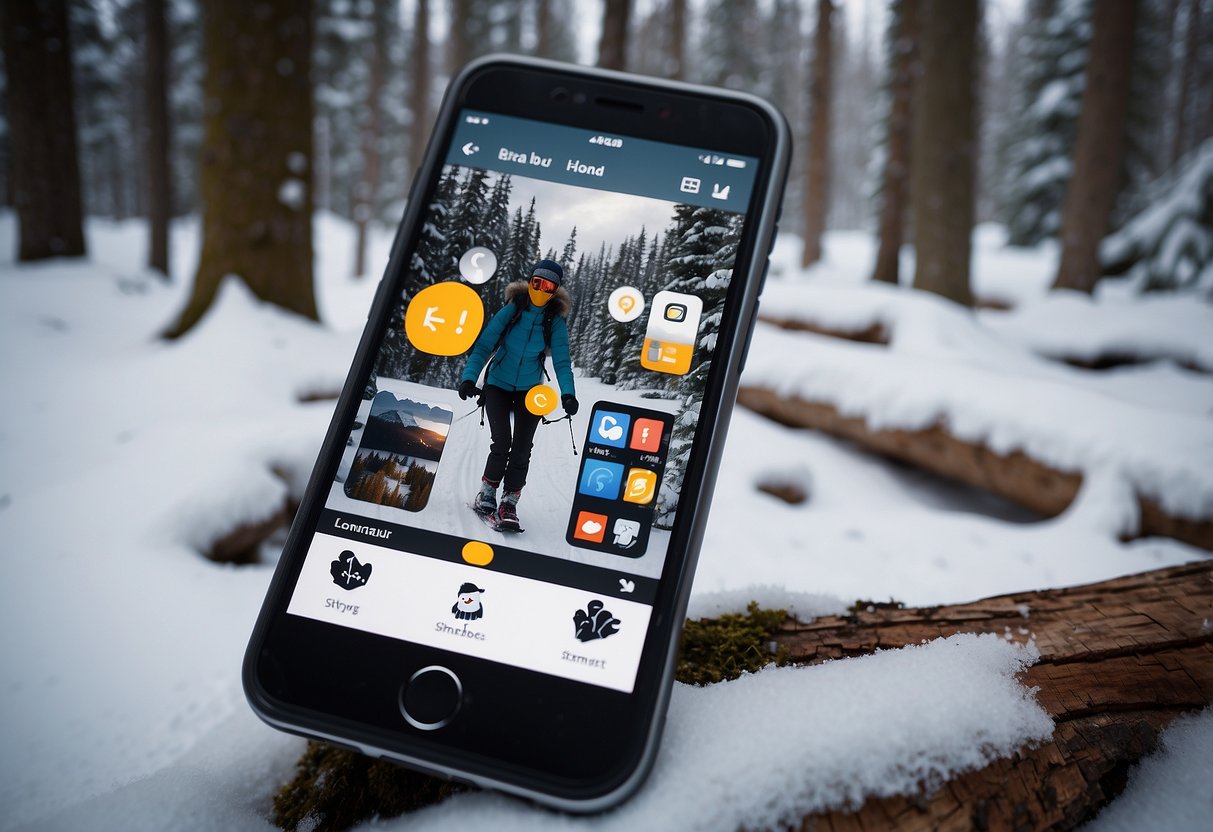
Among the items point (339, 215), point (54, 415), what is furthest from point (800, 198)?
point (54, 415)

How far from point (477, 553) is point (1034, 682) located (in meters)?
0.90

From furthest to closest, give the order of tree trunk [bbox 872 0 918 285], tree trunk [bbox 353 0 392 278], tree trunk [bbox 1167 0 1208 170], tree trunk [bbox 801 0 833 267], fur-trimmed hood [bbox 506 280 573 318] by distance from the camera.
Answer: tree trunk [bbox 1167 0 1208 170] → tree trunk [bbox 353 0 392 278] → tree trunk [bbox 801 0 833 267] → tree trunk [bbox 872 0 918 285] → fur-trimmed hood [bbox 506 280 573 318]

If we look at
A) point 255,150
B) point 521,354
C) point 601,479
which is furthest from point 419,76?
point 601,479

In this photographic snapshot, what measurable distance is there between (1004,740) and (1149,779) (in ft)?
0.75

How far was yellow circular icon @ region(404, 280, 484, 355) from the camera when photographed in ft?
4.03

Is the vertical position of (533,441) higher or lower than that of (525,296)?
lower

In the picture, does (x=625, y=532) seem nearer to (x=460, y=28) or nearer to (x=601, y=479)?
(x=601, y=479)

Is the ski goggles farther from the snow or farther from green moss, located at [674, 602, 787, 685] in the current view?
the snow

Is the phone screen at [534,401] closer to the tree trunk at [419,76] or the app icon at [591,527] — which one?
the app icon at [591,527]

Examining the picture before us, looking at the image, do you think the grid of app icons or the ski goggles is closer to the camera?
the grid of app icons

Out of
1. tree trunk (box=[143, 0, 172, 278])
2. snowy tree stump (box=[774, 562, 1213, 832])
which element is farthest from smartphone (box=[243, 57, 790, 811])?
tree trunk (box=[143, 0, 172, 278])

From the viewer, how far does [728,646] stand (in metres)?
1.08

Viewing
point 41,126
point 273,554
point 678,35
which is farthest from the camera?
point 678,35

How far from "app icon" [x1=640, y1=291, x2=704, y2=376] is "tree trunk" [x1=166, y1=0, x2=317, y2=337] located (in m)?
4.01
